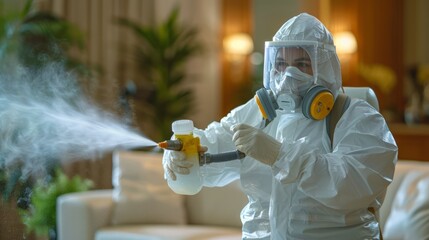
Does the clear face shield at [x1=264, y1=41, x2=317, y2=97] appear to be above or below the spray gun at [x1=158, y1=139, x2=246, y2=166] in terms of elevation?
above

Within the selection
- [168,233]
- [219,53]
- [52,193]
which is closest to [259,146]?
[168,233]

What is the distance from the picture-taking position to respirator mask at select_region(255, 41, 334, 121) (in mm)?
2088

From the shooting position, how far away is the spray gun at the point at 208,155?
207cm

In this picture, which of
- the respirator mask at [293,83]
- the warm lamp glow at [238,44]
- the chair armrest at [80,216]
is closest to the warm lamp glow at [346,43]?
the warm lamp glow at [238,44]

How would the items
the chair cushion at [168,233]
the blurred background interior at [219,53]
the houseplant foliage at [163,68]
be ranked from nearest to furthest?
the chair cushion at [168,233] → the blurred background interior at [219,53] → the houseplant foliage at [163,68]

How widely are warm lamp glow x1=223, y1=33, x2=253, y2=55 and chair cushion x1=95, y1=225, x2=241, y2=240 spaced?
3288 millimetres

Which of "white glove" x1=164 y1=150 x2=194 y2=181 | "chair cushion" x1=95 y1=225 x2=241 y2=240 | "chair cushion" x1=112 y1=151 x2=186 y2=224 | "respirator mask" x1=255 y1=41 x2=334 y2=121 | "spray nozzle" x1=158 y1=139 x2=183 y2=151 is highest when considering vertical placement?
"respirator mask" x1=255 y1=41 x2=334 y2=121

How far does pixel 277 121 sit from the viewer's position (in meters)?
2.28

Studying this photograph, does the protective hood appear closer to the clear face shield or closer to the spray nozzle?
the clear face shield

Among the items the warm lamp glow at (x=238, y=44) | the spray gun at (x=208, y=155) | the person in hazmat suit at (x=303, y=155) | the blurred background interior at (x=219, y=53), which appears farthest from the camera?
the warm lamp glow at (x=238, y=44)

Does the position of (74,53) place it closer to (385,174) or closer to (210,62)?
(210,62)

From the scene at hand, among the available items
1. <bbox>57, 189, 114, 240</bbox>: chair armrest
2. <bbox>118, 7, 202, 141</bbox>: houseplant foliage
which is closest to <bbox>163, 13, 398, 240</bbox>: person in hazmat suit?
<bbox>57, 189, 114, 240</bbox>: chair armrest

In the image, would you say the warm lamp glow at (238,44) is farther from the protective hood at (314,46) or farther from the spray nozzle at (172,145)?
the spray nozzle at (172,145)

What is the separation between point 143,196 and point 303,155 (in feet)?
8.22
